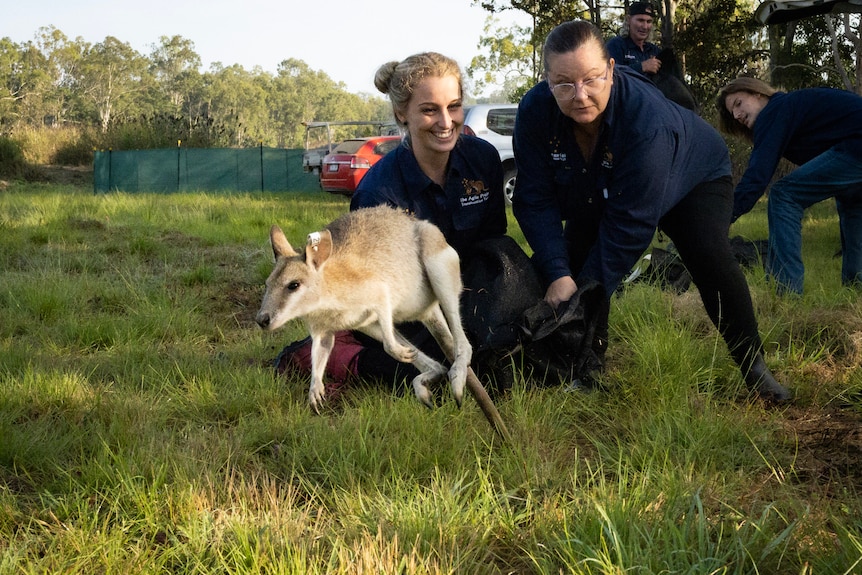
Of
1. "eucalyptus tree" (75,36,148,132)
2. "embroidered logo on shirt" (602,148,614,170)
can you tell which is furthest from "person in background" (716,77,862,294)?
"eucalyptus tree" (75,36,148,132)

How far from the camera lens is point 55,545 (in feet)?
8.04

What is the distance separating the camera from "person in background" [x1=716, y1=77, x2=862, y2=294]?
5488 mm

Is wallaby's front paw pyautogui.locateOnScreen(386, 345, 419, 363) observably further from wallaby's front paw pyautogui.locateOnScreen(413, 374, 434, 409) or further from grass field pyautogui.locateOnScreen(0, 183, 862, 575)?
grass field pyautogui.locateOnScreen(0, 183, 862, 575)

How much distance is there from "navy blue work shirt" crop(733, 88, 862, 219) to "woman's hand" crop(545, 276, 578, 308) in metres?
2.46

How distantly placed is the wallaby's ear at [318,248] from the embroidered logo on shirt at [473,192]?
1330 mm

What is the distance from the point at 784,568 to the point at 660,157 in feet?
5.95

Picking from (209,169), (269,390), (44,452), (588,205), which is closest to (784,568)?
(588,205)

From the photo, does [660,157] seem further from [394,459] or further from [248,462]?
[248,462]

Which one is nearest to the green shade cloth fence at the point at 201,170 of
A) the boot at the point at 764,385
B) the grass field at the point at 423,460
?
the grass field at the point at 423,460

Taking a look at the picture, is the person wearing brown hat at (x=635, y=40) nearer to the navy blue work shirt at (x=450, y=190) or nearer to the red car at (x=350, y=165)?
the navy blue work shirt at (x=450, y=190)

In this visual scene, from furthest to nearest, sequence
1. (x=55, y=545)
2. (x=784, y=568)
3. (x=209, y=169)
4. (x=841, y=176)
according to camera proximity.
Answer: (x=209, y=169)
(x=841, y=176)
(x=55, y=545)
(x=784, y=568)

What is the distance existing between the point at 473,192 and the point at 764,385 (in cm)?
173

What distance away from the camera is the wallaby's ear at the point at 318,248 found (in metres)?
2.60

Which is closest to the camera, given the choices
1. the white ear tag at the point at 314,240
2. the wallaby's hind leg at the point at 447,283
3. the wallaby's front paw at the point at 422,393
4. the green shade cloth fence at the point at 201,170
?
the white ear tag at the point at 314,240
